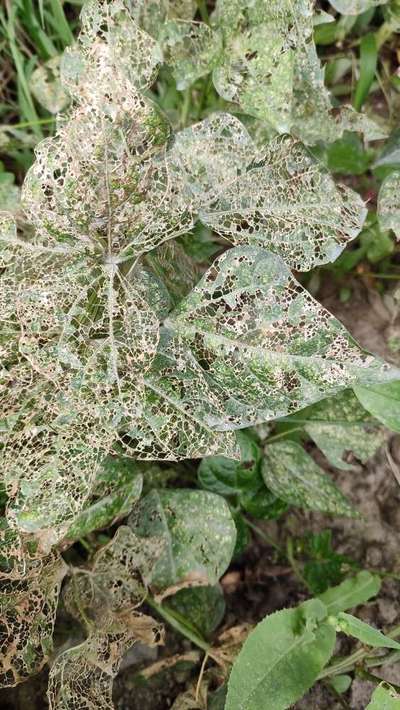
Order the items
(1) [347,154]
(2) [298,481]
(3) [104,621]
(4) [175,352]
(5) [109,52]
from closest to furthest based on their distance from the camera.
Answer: (5) [109,52] < (4) [175,352] < (3) [104,621] < (2) [298,481] < (1) [347,154]

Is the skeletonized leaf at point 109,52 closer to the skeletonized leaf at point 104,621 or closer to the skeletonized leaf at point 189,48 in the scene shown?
the skeletonized leaf at point 189,48

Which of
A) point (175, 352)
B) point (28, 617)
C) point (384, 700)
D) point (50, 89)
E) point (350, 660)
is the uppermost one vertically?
point (50, 89)

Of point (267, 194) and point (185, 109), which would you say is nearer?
point (267, 194)

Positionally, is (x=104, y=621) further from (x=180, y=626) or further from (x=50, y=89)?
(x=50, y=89)

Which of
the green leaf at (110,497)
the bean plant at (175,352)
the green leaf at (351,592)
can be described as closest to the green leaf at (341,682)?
the bean plant at (175,352)

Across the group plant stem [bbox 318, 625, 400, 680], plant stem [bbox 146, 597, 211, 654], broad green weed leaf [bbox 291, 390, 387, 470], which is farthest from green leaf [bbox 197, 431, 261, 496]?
plant stem [bbox 318, 625, 400, 680]

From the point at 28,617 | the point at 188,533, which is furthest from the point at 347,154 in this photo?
the point at 28,617

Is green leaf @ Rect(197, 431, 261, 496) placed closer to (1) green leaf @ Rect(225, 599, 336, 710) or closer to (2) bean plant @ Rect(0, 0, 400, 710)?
(2) bean plant @ Rect(0, 0, 400, 710)
